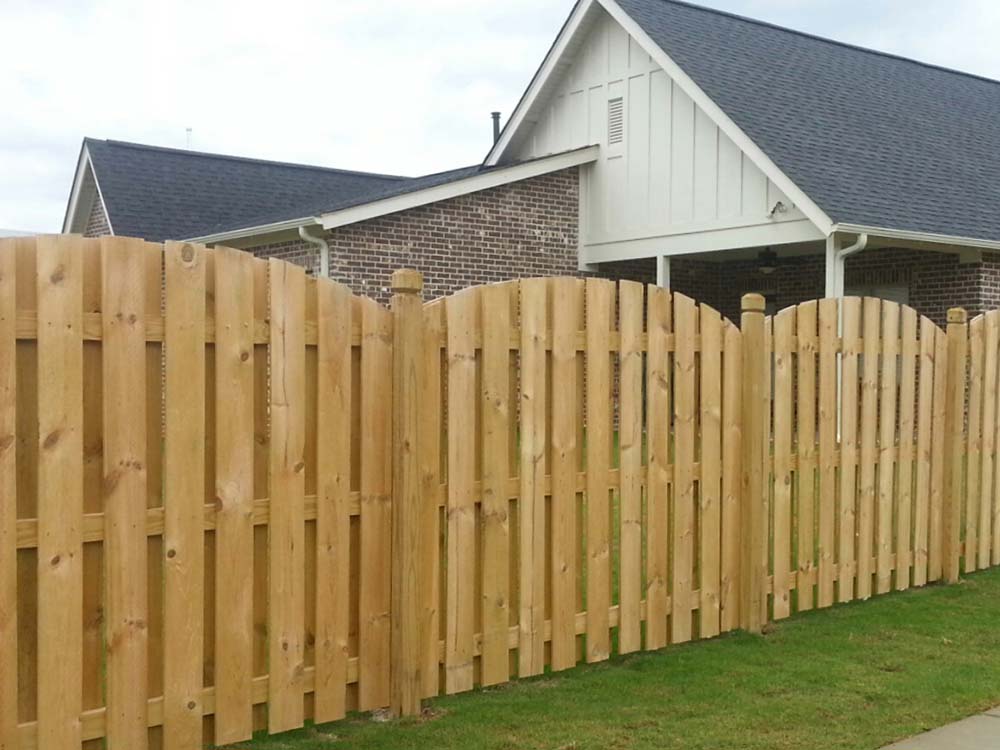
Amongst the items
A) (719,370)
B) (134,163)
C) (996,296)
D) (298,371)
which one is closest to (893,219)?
(996,296)

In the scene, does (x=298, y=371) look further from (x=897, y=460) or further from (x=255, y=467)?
(x=897, y=460)

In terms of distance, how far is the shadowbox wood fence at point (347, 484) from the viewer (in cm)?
374

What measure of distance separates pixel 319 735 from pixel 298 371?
145 centimetres

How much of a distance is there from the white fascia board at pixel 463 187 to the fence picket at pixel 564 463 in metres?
9.36

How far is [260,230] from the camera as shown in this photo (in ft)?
49.9

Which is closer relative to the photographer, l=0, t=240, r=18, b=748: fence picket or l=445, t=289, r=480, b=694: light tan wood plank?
l=0, t=240, r=18, b=748: fence picket

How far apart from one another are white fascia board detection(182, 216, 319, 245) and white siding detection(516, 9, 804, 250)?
194 inches

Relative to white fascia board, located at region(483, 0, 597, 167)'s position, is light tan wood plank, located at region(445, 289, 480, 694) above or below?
below

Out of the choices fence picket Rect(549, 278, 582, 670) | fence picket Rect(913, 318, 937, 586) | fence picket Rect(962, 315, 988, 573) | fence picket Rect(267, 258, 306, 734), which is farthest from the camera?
fence picket Rect(962, 315, 988, 573)

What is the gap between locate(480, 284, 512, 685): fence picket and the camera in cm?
492

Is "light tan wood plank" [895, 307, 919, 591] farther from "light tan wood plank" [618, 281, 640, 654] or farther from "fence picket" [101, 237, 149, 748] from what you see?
"fence picket" [101, 237, 149, 748]

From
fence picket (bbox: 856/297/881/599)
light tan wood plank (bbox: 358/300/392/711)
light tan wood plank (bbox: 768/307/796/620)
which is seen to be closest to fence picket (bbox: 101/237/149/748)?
light tan wood plank (bbox: 358/300/392/711)

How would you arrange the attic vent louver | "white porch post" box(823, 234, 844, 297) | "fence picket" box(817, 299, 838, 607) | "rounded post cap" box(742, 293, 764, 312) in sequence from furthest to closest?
the attic vent louver < "white porch post" box(823, 234, 844, 297) < "fence picket" box(817, 299, 838, 607) < "rounded post cap" box(742, 293, 764, 312)

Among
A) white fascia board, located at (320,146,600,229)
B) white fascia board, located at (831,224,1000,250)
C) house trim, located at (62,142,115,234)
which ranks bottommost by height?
white fascia board, located at (831,224,1000,250)
